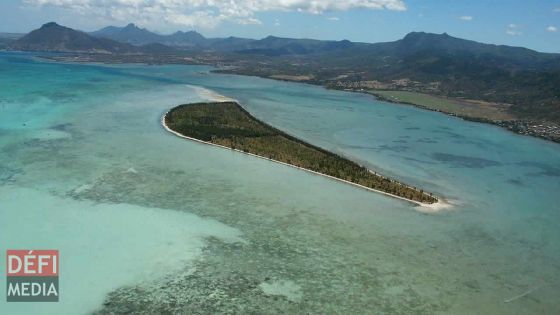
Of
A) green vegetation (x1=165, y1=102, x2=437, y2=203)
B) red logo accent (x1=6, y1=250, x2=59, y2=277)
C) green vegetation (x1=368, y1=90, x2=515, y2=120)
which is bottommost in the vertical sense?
red logo accent (x1=6, y1=250, x2=59, y2=277)

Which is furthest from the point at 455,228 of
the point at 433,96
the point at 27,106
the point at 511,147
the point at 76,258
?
the point at 433,96

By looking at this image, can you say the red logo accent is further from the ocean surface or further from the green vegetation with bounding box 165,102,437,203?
the green vegetation with bounding box 165,102,437,203

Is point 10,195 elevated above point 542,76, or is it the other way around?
point 542,76

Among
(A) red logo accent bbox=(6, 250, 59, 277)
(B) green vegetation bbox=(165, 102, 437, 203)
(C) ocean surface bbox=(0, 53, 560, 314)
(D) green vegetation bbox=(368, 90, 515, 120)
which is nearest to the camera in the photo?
(C) ocean surface bbox=(0, 53, 560, 314)

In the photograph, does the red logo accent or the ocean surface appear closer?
the ocean surface

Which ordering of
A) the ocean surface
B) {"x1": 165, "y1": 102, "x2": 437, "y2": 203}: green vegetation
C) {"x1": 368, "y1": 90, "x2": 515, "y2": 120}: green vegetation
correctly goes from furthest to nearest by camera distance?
{"x1": 368, "y1": 90, "x2": 515, "y2": 120}: green vegetation → {"x1": 165, "y1": 102, "x2": 437, "y2": 203}: green vegetation → the ocean surface

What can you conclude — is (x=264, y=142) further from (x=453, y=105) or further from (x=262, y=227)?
(x=453, y=105)

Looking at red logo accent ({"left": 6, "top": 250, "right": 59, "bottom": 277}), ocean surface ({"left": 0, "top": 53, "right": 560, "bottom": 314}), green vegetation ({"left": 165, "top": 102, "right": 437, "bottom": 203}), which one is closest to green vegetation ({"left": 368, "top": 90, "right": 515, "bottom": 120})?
ocean surface ({"left": 0, "top": 53, "right": 560, "bottom": 314})

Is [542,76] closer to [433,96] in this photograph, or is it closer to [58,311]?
[433,96]
